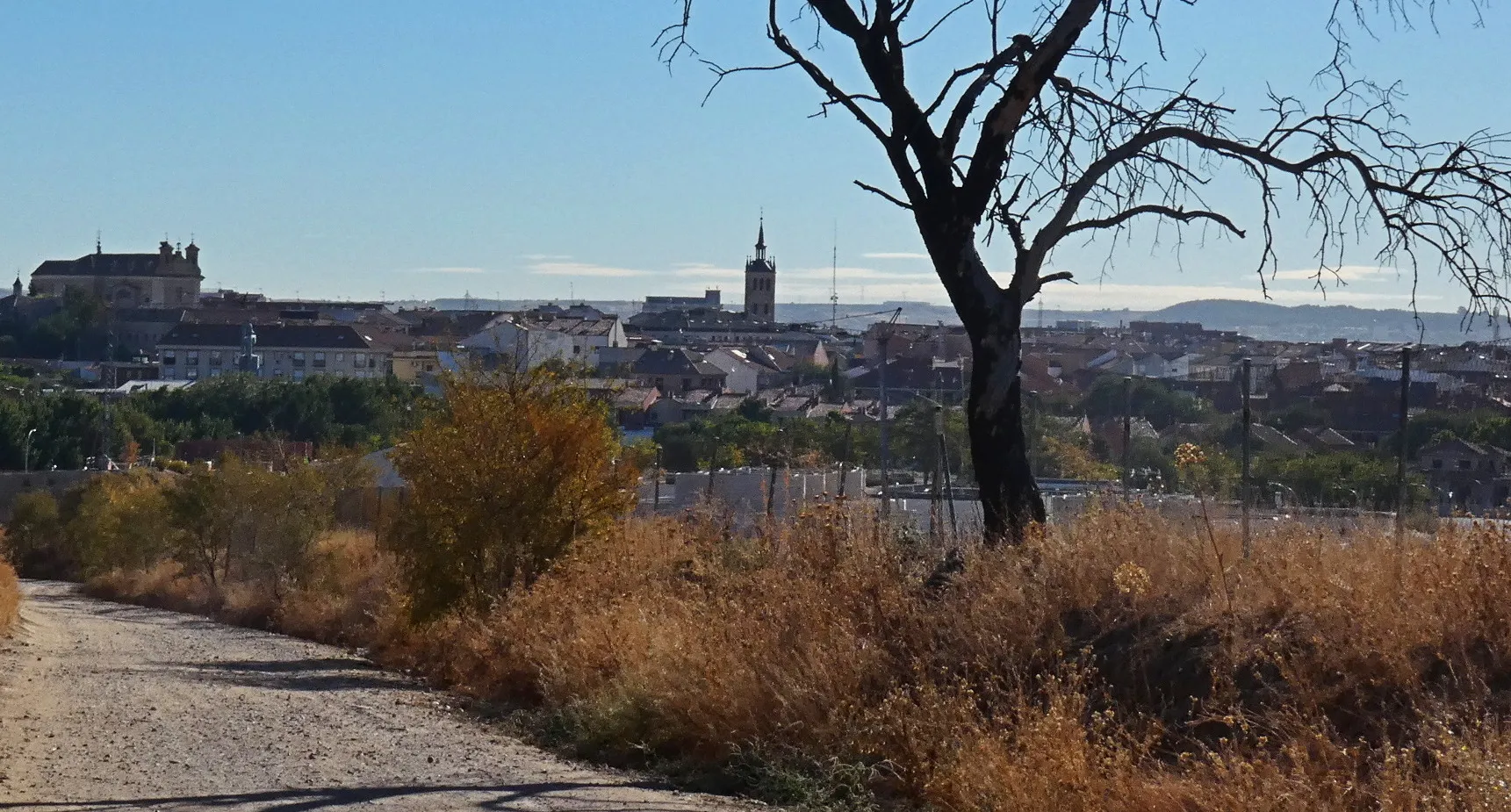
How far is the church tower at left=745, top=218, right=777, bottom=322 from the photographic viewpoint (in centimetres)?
19038

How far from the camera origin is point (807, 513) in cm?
1134

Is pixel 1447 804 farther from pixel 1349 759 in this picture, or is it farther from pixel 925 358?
pixel 925 358

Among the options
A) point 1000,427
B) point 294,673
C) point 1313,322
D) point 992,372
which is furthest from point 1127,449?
point 1313,322

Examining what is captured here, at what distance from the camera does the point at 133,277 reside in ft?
592

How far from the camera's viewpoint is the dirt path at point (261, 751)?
8188 millimetres

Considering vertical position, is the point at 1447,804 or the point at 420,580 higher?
the point at 1447,804

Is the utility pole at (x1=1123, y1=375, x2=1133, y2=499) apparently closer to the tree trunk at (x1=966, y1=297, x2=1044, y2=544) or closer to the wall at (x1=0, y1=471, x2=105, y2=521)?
the tree trunk at (x1=966, y1=297, x2=1044, y2=544)

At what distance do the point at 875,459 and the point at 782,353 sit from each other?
78820mm

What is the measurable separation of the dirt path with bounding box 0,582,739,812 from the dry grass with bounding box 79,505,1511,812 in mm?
756

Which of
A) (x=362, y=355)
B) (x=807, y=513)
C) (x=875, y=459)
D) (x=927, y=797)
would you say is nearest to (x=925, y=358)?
(x=875, y=459)

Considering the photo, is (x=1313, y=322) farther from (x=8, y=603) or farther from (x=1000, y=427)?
(x=1000, y=427)

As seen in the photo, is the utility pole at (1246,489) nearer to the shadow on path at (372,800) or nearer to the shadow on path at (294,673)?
the shadow on path at (372,800)

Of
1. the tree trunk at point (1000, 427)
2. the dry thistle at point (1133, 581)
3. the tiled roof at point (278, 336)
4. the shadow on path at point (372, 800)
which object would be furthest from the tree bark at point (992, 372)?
the tiled roof at point (278, 336)

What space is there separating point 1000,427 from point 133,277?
184074 mm
